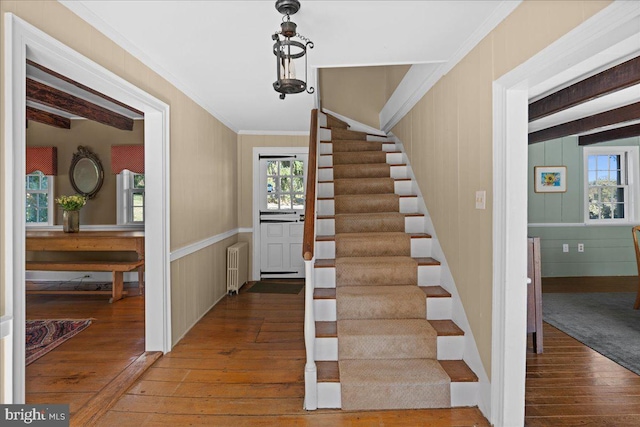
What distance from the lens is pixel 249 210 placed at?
578 centimetres

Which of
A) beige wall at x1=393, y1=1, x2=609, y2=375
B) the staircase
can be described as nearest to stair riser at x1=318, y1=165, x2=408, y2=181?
the staircase

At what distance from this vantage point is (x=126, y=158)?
5.54m

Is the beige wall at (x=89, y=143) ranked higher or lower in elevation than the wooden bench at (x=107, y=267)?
higher

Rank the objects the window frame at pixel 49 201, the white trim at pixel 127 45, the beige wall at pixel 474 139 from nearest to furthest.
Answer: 1. the beige wall at pixel 474 139
2. the white trim at pixel 127 45
3. the window frame at pixel 49 201

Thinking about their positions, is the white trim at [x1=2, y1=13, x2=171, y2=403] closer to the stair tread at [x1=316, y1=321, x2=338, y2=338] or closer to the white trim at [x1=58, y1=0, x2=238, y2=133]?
the white trim at [x1=58, y1=0, x2=238, y2=133]

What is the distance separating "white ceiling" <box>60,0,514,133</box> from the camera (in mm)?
2029

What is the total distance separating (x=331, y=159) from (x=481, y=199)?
2.47m

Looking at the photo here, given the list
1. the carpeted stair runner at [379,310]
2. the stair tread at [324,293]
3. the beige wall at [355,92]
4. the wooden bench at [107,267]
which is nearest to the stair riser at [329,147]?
the carpeted stair runner at [379,310]

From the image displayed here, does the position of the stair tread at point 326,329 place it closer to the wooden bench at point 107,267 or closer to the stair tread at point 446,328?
the stair tread at point 446,328

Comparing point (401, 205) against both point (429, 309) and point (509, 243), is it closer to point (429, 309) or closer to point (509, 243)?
point (429, 309)

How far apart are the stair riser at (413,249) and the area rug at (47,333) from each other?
8.01ft

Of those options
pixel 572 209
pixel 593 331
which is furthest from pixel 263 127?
pixel 572 209

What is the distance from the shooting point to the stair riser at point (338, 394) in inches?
91.0

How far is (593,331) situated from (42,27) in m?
4.75
